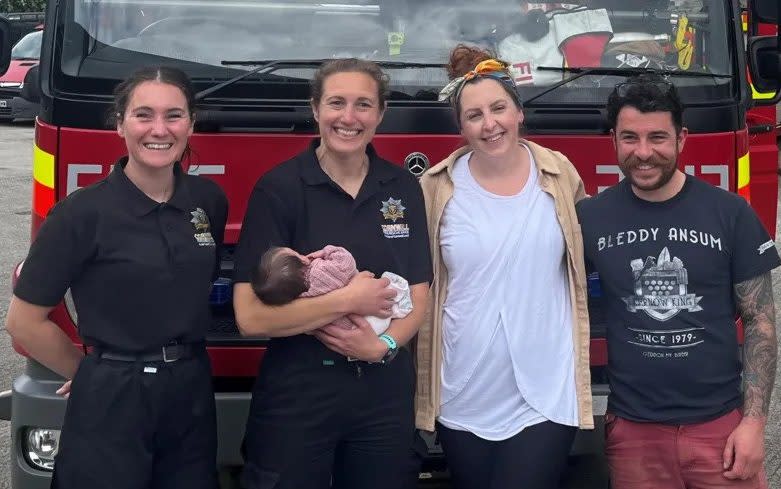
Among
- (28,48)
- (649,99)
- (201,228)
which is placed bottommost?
(201,228)

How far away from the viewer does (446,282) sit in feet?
9.98

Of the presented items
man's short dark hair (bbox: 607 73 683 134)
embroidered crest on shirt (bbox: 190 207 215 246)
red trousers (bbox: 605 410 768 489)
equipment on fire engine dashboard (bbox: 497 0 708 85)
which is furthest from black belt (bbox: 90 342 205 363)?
equipment on fire engine dashboard (bbox: 497 0 708 85)

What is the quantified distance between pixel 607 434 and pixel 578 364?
8.6 inches

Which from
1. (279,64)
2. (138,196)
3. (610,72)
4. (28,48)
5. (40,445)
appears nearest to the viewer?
(138,196)

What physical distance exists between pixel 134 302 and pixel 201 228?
0.91ft

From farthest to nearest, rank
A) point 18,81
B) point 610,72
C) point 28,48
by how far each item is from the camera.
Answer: point 28,48 < point 18,81 < point 610,72

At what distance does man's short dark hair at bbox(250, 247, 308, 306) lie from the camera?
2.76 metres

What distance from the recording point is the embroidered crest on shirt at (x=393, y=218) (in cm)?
294

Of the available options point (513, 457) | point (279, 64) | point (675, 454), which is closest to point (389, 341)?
point (513, 457)

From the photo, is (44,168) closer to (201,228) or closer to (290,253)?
(201,228)

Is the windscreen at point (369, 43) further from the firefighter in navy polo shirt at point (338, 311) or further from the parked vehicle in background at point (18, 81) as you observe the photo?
the parked vehicle in background at point (18, 81)

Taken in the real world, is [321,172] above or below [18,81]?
below

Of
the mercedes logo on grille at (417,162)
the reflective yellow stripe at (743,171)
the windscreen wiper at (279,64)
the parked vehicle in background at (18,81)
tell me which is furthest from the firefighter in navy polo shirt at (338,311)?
the parked vehicle in background at (18,81)

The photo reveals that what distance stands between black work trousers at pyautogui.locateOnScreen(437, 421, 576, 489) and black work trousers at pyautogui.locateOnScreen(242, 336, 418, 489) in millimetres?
156
